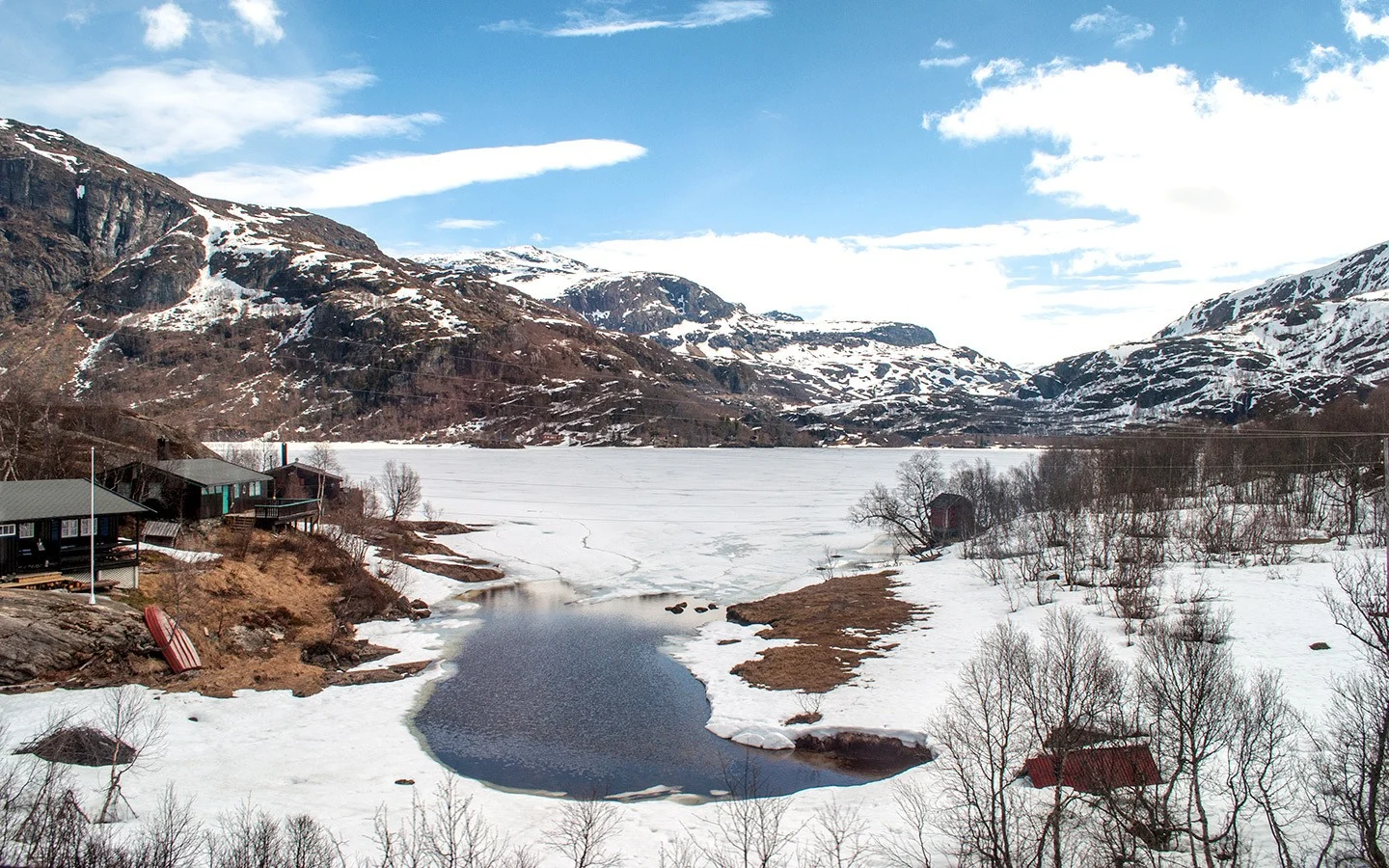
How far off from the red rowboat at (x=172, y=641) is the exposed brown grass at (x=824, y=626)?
76.8ft

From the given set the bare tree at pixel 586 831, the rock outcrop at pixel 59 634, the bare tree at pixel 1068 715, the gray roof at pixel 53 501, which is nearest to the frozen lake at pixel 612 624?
the bare tree at pixel 586 831

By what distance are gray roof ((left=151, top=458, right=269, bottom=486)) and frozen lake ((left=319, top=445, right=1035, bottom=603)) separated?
66.8 feet

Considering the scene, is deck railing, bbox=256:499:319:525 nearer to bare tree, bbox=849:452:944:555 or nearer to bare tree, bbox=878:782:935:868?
bare tree, bbox=878:782:935:868

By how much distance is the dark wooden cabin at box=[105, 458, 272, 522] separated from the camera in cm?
5259

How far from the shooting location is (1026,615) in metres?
46.2

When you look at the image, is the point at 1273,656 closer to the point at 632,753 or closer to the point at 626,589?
the point at 632,753

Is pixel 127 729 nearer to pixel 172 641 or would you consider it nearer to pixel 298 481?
pixel 172 641

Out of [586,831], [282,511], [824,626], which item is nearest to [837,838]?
[586,831]

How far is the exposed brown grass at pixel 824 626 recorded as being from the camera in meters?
38.3

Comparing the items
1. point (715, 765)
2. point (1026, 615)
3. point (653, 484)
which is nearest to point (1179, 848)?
point (715, 765)

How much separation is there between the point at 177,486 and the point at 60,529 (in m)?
15.1

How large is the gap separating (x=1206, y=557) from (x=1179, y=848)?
42347 mm

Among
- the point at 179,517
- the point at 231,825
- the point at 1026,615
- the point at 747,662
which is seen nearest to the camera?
the point at 231,825

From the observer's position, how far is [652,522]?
94.2 meters
